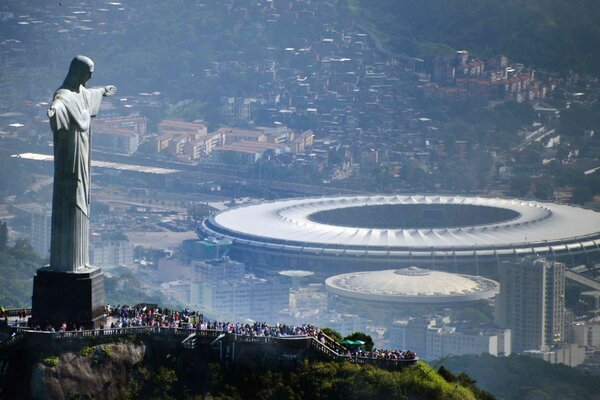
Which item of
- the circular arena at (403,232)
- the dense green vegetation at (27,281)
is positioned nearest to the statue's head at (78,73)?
the dense green vegetation at (27,281)

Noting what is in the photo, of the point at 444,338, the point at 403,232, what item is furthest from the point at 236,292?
the point at 444,338

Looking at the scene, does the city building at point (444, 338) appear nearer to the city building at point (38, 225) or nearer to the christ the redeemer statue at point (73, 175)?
the city building at point (38, 225)

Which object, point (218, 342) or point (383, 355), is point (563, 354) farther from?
point (218, 342)

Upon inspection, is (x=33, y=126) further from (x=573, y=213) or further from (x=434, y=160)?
(x=573, y=213)

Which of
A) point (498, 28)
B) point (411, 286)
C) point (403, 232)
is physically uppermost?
point (498, 28)

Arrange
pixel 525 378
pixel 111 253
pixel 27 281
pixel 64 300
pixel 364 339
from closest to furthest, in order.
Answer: pixel 64 300, pixel 364 339, pixel 525 378, pixel 27 281, pixel 111 253

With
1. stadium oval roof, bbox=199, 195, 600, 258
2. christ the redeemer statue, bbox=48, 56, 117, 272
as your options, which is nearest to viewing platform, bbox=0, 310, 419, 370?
christ the redeemer statue, bbox=48, 56, 117, 272

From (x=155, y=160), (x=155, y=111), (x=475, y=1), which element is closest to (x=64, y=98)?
(x=155, y=160)
